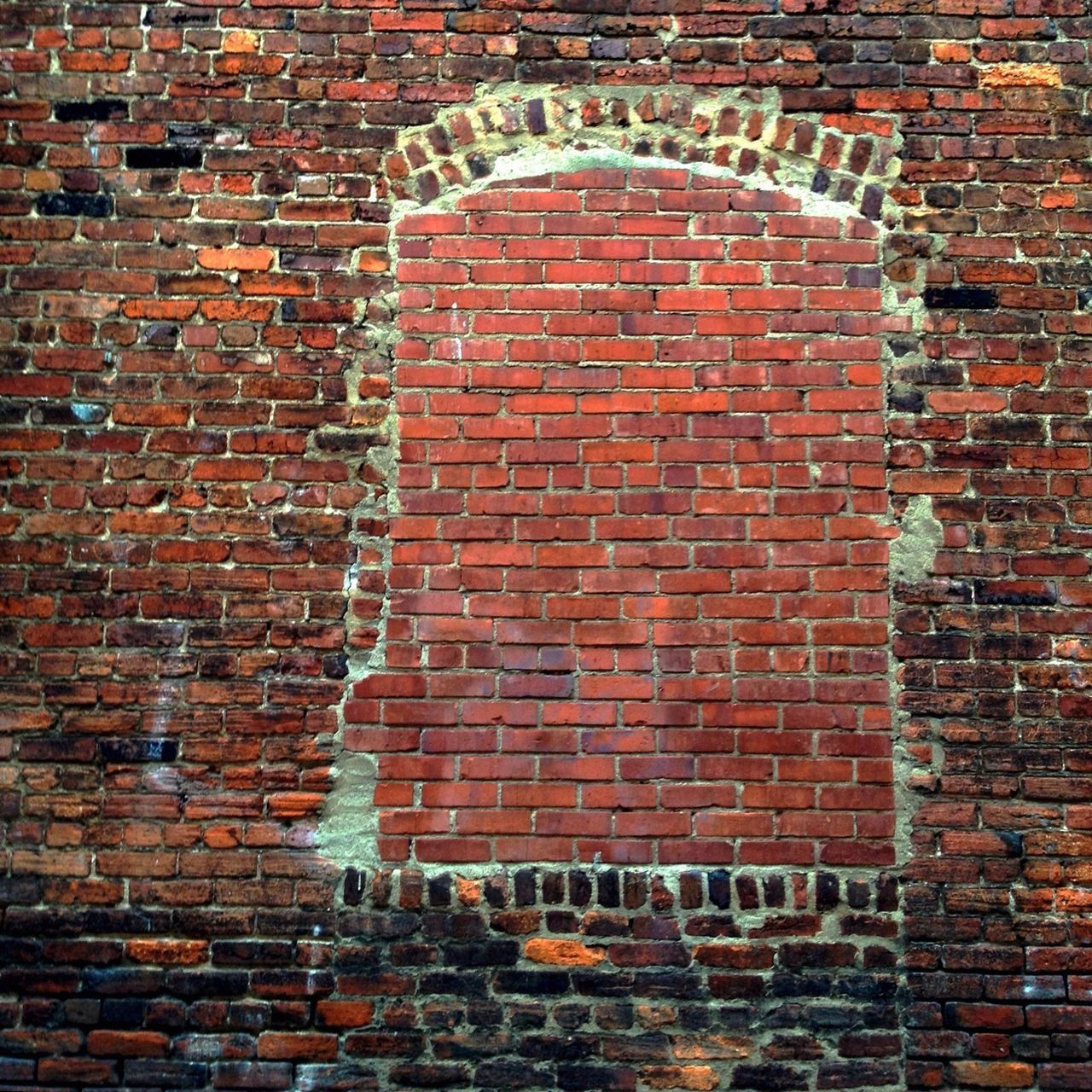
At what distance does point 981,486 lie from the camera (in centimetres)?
335

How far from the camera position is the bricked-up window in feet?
10.5

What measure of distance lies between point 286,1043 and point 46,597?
139 centimetres

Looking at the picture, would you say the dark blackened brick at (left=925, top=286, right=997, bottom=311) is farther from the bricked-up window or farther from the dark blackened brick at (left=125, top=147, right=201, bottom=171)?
the dark blackened brick at (left=125, top=147, right=201, bottom=171)

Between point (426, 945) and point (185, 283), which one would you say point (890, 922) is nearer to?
point (426, 945)

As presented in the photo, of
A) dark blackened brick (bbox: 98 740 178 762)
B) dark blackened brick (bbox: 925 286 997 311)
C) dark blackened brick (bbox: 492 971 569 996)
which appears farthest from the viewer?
dark blackened brick (bbox: 925 286 997 311)

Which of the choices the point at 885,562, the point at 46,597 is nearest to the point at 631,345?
the point at 885,562

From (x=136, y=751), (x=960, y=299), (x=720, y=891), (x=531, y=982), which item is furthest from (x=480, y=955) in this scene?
(x=960, y=299)

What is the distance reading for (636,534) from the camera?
10.9 feet

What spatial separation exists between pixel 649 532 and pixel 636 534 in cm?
4

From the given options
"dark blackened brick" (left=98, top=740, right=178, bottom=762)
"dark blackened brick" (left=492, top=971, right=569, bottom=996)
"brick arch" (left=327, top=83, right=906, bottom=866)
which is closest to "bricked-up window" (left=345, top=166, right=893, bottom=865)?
"brick arch" (left=327, top=83, right=906, bottom=866)

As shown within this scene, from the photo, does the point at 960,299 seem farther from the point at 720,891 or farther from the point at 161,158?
the point at 161,158

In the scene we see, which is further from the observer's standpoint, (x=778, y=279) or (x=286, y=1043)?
(x=778, y=279)

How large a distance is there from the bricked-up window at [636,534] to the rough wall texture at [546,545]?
13mm

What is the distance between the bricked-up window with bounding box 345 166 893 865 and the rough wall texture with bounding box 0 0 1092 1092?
13 millimetres
